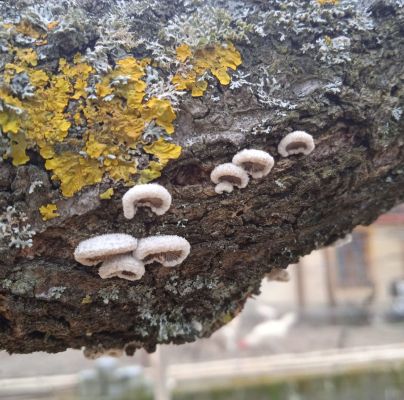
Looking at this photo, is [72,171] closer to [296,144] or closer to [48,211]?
[48,211]

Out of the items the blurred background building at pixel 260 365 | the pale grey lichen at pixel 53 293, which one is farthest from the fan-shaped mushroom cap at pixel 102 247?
the blurred background building at pixel 260 365

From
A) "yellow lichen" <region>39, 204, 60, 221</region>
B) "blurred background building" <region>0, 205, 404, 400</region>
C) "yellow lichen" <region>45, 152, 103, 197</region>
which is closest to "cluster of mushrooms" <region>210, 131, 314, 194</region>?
"yellow lichen" <region>45, 152, 103, 197</region>

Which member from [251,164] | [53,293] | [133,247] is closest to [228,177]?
[251,164]

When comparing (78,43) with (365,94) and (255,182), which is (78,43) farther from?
(365,94)

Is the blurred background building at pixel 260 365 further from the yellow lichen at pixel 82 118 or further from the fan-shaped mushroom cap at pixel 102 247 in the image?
the yellow lichen at pixel 82 118

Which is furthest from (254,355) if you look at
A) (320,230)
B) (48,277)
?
(48,277)

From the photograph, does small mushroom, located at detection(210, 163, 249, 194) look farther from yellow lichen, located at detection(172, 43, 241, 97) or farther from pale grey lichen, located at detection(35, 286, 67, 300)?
pale grey lichen, located at detection(35, 286, 67, 300)
